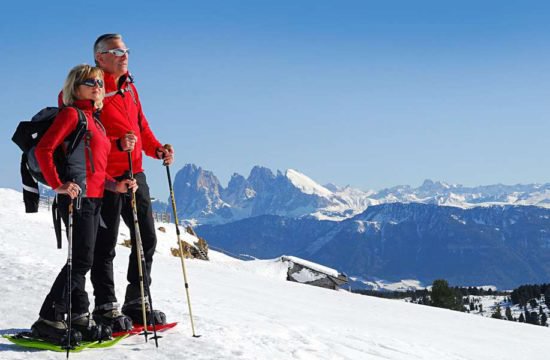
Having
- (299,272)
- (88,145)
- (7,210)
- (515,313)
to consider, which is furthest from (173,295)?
(515,313)

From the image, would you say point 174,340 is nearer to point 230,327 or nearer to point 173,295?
point 230,327

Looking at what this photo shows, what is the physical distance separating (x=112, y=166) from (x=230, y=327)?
109 inches

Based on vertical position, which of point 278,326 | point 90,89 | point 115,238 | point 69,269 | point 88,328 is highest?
point 90,89

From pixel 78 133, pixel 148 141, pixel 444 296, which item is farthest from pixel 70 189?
pixel 444 296

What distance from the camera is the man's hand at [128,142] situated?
6328 mm

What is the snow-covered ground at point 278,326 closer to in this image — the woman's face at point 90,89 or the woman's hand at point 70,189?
the woman's hand at point 70,189

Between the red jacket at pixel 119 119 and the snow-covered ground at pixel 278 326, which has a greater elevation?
the red jacket at pixel 119 119

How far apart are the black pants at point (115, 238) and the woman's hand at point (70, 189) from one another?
842 millimetres

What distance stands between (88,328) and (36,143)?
198 cm

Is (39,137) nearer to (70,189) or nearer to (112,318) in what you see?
(70,189)

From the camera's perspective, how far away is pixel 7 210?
32.5 m

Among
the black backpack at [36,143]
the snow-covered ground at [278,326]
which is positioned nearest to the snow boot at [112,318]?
the snow-covered ground at [278,326]

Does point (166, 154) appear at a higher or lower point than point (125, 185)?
higher

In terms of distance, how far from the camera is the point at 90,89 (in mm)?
5941
